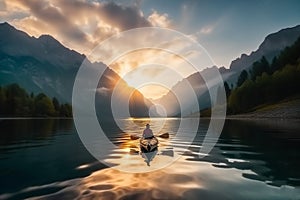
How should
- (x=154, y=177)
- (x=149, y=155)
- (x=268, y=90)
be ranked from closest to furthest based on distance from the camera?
(x=154, y=177) < (x=149, y=155) < (x=268, y=90)

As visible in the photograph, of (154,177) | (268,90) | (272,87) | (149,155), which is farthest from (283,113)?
(154,177)

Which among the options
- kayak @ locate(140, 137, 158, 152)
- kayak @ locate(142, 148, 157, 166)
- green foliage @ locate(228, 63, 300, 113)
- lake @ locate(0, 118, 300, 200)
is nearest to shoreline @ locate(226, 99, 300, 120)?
green foliage @ locate(228, 63, 300, 113)

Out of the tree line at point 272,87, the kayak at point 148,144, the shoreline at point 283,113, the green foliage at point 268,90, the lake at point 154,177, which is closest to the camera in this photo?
the lake at point 154,177

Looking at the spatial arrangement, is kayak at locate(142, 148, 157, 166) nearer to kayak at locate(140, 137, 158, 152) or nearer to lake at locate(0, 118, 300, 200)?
lake at locate(0, 118, 300, 200)

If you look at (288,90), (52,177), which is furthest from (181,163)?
(288,90)

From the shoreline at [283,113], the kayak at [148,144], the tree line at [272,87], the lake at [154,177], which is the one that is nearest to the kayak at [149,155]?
the lake at [154,177]

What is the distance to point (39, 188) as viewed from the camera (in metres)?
18.0

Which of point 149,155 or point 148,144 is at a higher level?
point 148,144

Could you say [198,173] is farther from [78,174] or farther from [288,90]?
[288,90]

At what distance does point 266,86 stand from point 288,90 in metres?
14.0

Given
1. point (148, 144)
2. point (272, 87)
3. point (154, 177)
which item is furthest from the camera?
point (272, 87)

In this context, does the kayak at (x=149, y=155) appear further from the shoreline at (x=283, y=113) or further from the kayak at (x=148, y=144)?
the shoreline at (x=283, y=113)

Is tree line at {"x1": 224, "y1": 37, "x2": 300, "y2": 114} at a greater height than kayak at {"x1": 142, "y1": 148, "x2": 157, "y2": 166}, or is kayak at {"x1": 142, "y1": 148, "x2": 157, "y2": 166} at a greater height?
tree line at {"x1": 224, "y1": 37, "x2": 300, "y2": 114}

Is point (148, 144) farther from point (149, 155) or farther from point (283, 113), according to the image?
point (283, 113)
